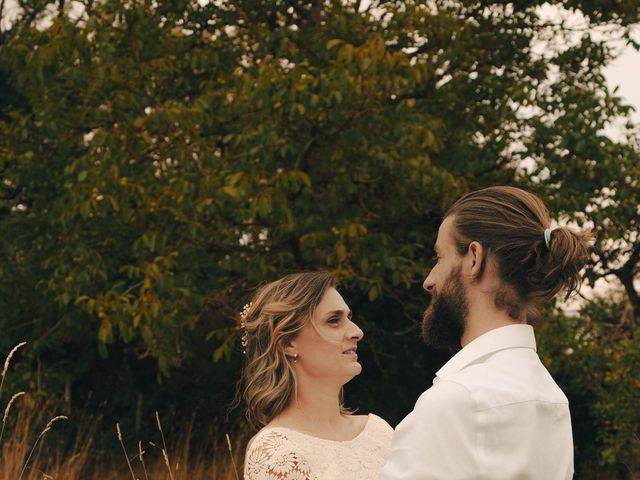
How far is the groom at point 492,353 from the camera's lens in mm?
2068

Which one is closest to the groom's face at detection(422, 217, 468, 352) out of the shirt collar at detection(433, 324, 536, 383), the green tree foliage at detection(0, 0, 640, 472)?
the shirt collar at detection(433, 324, 536, 383)

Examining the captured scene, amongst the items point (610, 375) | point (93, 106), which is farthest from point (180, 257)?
point (610, 375)

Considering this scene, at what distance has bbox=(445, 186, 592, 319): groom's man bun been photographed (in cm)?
237

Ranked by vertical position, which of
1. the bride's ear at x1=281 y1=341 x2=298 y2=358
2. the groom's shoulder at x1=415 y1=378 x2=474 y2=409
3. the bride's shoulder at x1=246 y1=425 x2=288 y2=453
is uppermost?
the groom's shoulder at x1=415 y1=378 x2=474 y2=409

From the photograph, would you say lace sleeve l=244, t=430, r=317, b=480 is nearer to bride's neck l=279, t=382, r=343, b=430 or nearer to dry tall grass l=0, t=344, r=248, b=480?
bride's neck l=279, t=382, r=343, b=430

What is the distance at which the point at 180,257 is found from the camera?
902 cm

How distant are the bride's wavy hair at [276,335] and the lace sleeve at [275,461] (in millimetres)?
239

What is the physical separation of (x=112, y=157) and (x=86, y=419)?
152 inches

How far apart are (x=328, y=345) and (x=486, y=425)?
→ 197 cm

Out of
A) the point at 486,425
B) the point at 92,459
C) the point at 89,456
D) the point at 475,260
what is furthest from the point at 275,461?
the point at 92,459

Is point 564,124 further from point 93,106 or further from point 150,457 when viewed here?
point 150,457

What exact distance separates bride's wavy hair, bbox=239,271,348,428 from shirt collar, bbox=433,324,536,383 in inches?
70.9

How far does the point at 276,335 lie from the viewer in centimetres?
411

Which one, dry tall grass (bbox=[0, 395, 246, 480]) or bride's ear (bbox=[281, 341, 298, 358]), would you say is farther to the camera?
dry tall grass (bbox=[0, 395, 246, 480])
